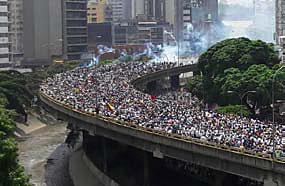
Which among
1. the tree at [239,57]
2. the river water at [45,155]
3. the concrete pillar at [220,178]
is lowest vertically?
the river water at [45,155]

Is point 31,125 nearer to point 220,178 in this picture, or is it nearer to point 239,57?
point 239,57

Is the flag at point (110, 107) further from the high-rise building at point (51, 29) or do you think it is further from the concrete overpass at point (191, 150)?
the high-rise building at point (51, 29)

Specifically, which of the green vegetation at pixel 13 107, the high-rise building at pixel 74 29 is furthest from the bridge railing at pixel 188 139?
the high-rise building at pixel 74 29

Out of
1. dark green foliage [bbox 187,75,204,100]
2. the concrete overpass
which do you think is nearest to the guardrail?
the concrete overpass

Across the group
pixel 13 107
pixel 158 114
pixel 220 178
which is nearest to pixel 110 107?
pixel 158 114

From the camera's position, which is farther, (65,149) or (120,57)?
(120,57)

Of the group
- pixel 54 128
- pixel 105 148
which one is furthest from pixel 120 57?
pixel 105 148

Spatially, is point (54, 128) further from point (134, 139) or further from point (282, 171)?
point (282, 171)
